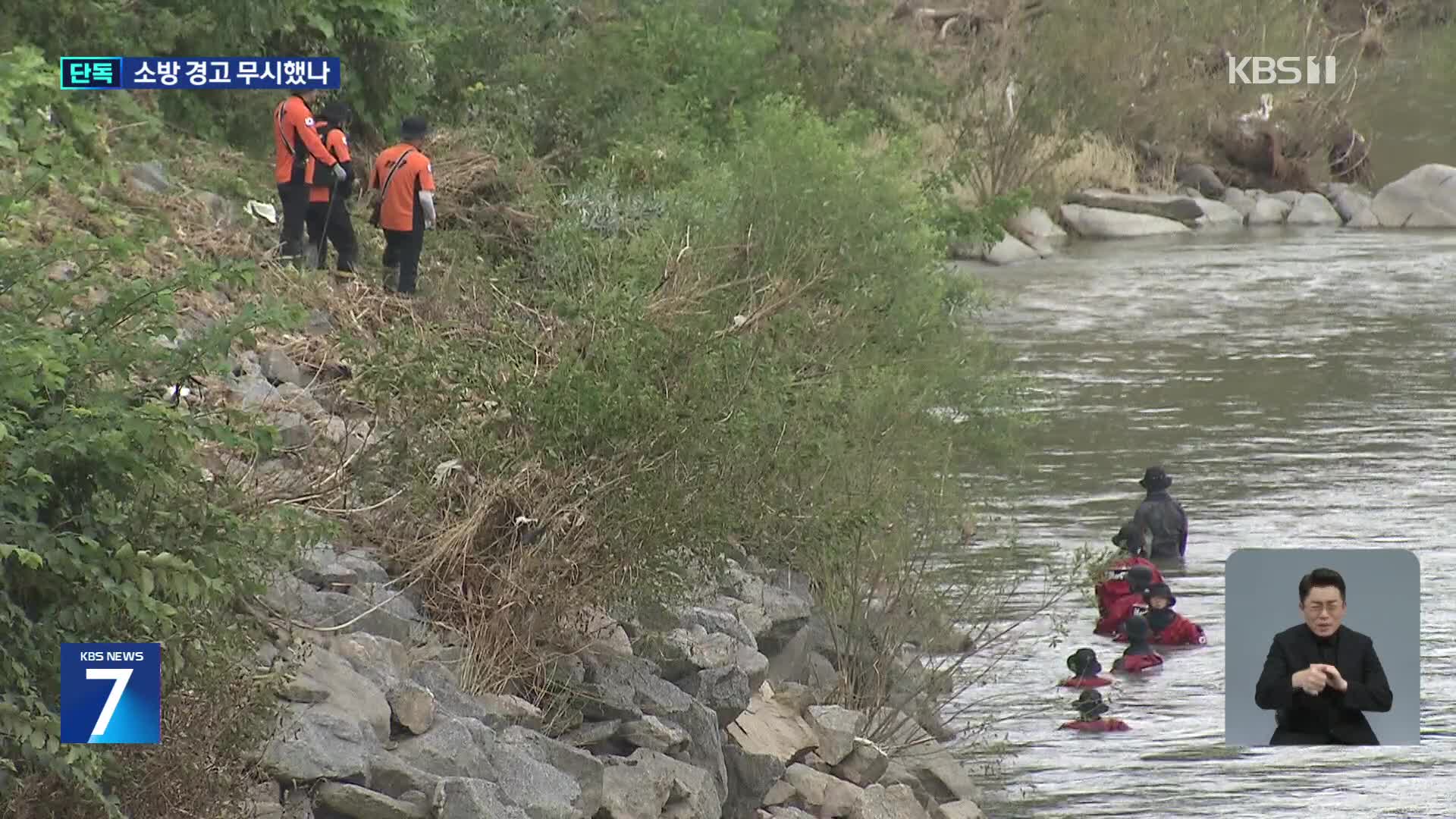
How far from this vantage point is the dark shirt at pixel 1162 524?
856 inches

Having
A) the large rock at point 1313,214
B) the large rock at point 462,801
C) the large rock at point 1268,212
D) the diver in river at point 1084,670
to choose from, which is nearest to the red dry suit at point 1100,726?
the diver in river at point 1084,670

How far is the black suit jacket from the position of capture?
299 inches

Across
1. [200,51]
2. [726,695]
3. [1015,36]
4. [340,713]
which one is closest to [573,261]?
[200,51]

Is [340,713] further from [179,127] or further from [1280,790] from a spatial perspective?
[179,127]

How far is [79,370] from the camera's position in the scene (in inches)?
378

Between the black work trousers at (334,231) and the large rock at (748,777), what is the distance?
22.0ft

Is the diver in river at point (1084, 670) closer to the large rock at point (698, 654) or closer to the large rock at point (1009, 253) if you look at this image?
the large rock at point (698, 654)

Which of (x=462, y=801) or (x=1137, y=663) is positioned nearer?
(x=462, y=801)

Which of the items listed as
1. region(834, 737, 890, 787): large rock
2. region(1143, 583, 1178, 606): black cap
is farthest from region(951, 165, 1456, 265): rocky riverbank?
region(834, 737, 890, 787): large rock

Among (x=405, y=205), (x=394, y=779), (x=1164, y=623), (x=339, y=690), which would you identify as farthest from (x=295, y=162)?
(x=394, y=779)

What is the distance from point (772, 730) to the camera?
14211 mm

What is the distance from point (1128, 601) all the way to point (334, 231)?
6720 mm

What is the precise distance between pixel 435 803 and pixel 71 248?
8.84ft

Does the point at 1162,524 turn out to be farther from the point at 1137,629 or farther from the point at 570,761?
the point at 570,761
